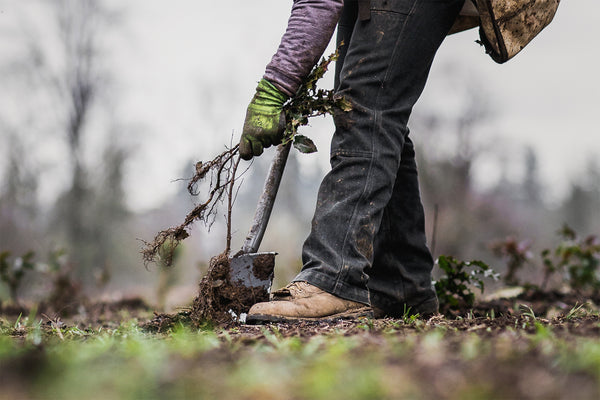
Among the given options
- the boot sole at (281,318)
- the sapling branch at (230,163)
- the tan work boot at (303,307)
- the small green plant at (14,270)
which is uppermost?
the sapling branch at (230,163)

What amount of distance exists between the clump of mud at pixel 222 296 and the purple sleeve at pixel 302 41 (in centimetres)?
87

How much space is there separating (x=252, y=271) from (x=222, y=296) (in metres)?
0.18

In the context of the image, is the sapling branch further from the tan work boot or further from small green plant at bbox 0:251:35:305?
small green plant at bbox 0:251:35:305

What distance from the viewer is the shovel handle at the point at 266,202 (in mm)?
2488

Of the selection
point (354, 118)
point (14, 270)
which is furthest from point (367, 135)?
point (14, 270)

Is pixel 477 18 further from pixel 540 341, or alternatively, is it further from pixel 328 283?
pixel 540 341

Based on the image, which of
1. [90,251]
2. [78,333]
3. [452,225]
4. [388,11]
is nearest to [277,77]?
[388,11]

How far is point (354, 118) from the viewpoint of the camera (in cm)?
235

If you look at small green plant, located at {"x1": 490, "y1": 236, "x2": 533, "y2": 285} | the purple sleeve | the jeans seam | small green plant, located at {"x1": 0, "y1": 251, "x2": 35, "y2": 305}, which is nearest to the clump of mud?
the jeans seam

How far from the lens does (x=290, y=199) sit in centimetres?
1791

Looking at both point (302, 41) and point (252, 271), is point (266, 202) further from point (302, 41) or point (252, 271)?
point (302, 41)

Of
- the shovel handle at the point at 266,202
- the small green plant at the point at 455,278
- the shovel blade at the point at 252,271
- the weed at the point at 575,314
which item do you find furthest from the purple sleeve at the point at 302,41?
the small green plant at the point at 455,278

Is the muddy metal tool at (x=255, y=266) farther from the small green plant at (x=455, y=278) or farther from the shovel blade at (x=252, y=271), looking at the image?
the small green plant at (x=455, y=278)

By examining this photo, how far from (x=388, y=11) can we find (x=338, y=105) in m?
0.48
